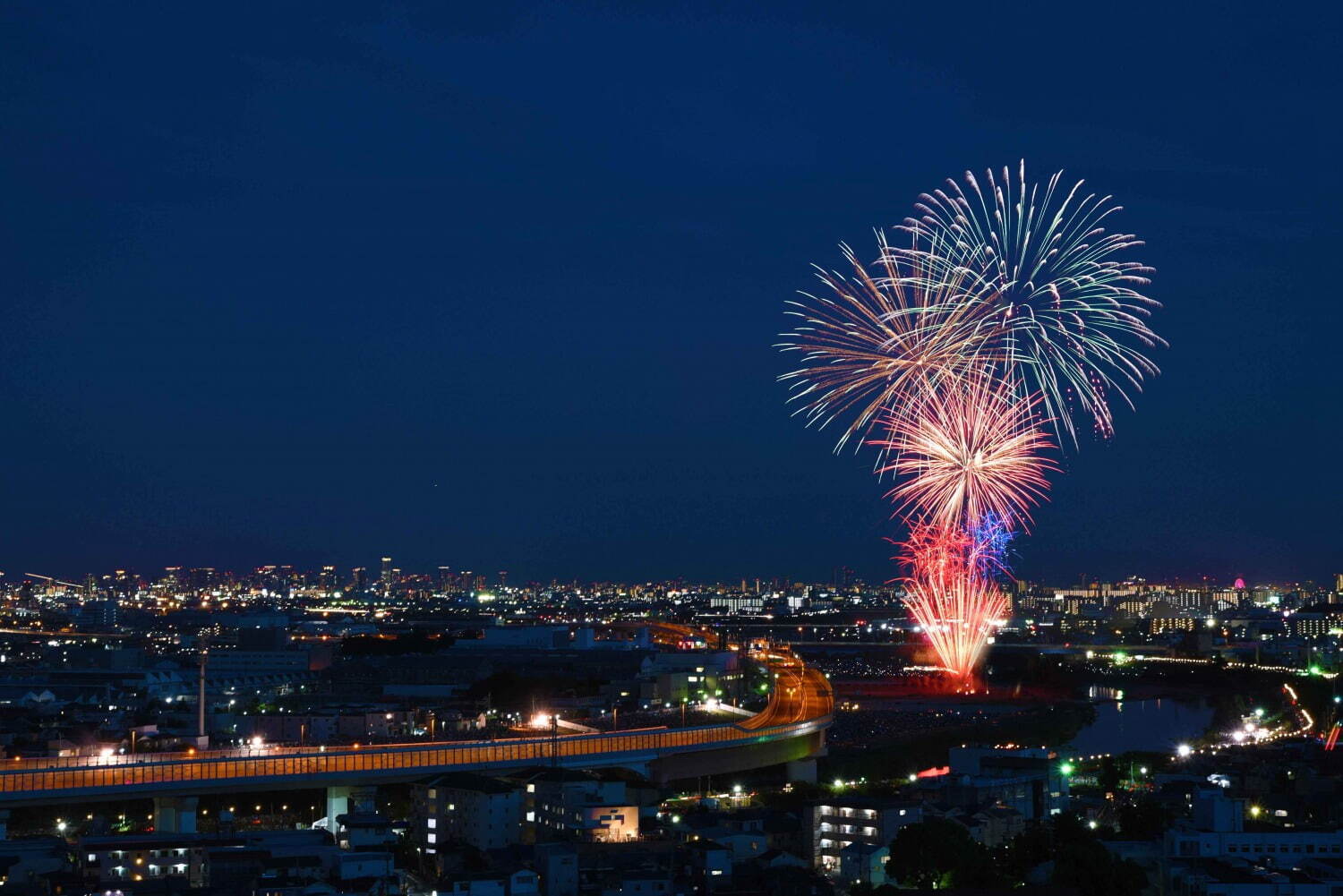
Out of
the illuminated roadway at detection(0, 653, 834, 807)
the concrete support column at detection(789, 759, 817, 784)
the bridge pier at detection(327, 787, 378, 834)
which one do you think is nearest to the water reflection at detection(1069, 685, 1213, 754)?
the concrete support column at detection(789, 759, 817, 784)

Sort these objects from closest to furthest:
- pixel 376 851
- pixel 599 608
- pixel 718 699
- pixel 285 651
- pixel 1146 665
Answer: pixel 376 851
pixel 718 699
pixel 285 651
pixel 1146 665
pixel 599 608

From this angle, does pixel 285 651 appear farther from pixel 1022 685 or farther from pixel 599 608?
pixel 599 608

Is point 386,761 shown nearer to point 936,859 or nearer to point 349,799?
point 349,799

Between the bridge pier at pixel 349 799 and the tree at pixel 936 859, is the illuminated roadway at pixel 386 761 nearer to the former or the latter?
the bridge pier at pixel 349 799

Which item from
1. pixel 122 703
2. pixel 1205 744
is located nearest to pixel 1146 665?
pixel 1205 744

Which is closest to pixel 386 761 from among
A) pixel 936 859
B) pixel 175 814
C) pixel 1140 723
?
pixel 175 814
